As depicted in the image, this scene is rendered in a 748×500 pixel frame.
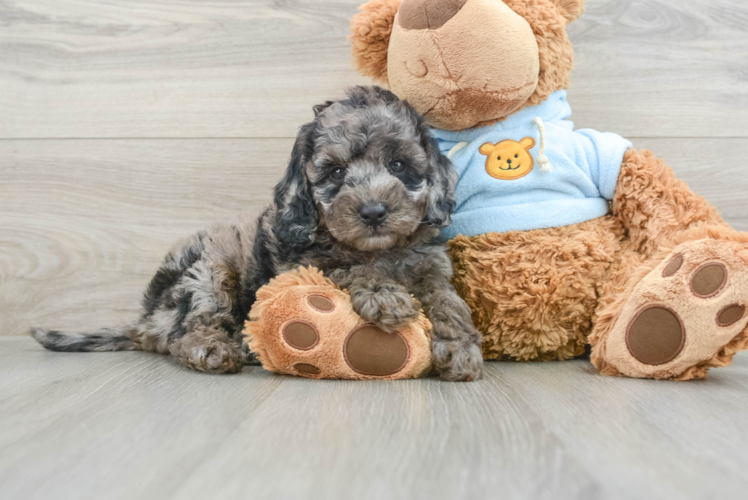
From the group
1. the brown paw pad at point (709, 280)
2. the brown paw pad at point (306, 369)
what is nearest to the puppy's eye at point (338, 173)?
the brown paw pad at point (306, 369)

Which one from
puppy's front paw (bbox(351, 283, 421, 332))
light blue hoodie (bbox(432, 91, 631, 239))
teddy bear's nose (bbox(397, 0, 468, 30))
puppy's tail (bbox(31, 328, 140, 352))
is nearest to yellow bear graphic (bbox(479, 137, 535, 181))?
light blue hoodie (bbox(432, 91, 631, 239))

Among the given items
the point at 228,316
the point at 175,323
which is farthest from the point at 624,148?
the point at 175,323

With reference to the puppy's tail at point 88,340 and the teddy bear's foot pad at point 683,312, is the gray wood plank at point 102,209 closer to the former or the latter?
the puppy's tail at point 88,340

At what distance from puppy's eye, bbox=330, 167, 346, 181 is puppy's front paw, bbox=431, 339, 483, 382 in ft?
1.77

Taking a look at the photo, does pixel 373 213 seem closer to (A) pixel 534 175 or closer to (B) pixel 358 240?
(B) pixel 358 240

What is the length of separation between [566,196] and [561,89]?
37 centimetres

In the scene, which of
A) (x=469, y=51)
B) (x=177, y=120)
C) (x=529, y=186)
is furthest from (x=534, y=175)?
(x=177, y=120)

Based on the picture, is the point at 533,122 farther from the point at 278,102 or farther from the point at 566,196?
the point at 278,102

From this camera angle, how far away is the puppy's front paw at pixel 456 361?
1.56m

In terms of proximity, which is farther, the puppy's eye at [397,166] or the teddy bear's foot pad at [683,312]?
the puppy's eye at [397,166]

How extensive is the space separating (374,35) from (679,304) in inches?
47.2

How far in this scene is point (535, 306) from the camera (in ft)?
5.77

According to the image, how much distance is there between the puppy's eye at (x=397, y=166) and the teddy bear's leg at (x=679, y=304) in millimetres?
691

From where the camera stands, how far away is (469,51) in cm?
167
